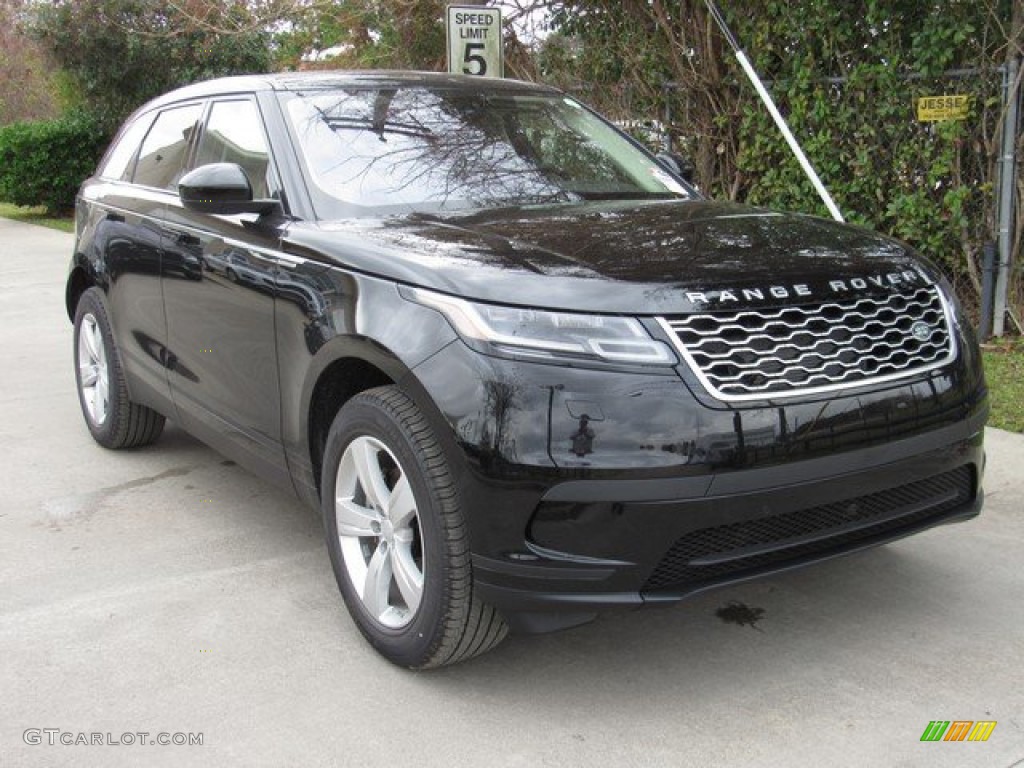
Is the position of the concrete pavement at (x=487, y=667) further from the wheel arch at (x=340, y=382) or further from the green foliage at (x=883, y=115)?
the green foliage at (x=883, y=115)

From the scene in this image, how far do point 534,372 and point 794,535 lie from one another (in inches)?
33.4

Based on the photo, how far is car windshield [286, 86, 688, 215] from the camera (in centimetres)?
379

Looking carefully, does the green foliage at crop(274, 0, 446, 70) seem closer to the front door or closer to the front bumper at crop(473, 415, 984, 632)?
the front door

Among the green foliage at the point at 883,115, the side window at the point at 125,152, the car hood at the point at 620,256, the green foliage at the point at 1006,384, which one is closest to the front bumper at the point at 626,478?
the car hood at the point at 620,256

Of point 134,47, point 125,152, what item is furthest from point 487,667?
point 134,47

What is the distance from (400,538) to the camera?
311cm

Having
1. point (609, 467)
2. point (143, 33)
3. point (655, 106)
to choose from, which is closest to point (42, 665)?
point (609, 467)

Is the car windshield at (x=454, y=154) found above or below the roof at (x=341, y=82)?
below

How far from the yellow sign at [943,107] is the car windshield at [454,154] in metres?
3.02

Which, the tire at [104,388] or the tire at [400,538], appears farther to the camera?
the tire at [104,388]

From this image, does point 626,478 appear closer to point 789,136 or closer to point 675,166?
point 675,166

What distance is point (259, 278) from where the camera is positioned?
12.0 ft

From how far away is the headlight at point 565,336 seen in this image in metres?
2.72

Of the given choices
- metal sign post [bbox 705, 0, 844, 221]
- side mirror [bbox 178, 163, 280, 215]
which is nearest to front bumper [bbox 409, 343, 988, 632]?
side mirror [bbox 178, 163, 280, 215]
